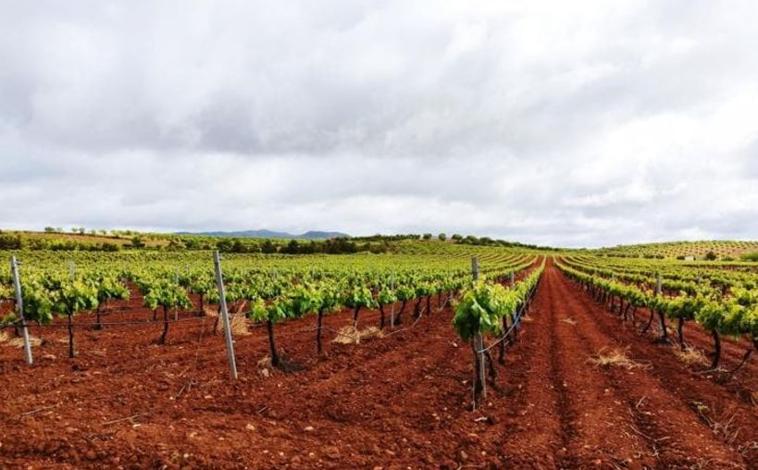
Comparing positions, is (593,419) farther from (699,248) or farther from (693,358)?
(699,248)

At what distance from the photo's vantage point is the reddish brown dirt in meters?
6.57

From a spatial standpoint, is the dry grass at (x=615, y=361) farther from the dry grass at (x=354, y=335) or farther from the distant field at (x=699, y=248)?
the distant field at (x=699, y=248)

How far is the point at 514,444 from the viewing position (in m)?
7.13

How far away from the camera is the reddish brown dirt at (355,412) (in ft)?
21.6

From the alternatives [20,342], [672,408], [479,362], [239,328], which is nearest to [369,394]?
[479,362]

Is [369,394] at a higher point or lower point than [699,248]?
lower

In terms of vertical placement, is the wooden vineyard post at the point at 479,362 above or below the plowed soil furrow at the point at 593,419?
above

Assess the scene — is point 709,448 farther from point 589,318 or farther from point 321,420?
point 589,318

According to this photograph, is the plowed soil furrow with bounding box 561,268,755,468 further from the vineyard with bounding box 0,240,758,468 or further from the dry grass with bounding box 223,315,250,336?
the dry grass with bounding box 223,315,250,336

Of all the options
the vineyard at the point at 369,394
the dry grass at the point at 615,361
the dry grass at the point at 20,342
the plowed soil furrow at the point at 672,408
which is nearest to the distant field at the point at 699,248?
the plowed soil furrow at the point at 672,408

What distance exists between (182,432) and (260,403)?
5.72 ft

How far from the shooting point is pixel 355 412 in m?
8.34

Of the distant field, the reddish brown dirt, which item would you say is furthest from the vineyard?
the distant field

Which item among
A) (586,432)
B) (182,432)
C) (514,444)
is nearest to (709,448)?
(586,432)
